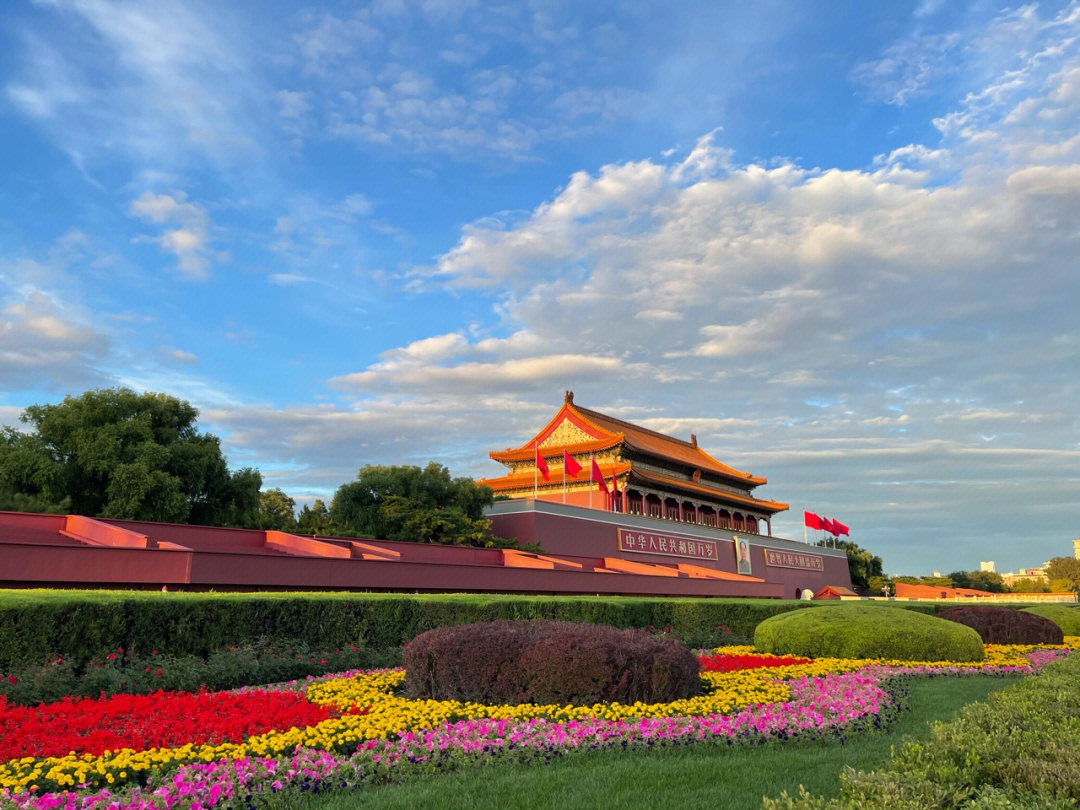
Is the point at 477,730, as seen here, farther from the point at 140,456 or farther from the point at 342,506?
the point at 342,506

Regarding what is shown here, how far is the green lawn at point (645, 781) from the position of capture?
176 inches

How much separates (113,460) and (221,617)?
1462 cm

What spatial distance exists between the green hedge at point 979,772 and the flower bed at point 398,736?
224 centimetres

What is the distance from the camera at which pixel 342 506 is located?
26406mm

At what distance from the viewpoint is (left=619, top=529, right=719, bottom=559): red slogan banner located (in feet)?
106

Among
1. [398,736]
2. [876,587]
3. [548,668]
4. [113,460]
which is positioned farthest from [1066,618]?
[876,587]

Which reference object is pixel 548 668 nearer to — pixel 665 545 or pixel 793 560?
pixel 665 545

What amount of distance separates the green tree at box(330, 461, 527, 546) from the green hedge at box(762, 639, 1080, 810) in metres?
21.5

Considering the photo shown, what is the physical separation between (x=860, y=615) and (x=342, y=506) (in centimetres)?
1784

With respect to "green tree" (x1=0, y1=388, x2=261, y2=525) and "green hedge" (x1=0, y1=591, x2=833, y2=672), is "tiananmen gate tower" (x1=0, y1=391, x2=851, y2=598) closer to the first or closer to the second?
"green hedge" (x1=0, y1=591, x2=833, y2=672)

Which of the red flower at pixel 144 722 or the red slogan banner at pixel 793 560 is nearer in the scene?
the red flower at pixel 144 722

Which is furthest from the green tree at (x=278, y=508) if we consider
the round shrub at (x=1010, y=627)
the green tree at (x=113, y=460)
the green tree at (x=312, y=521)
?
the round shrub at (x=1010, y=627)

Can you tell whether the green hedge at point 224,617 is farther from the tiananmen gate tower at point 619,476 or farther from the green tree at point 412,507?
the tiananmen gate tower at point 619,476

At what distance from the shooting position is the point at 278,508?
122 ft
